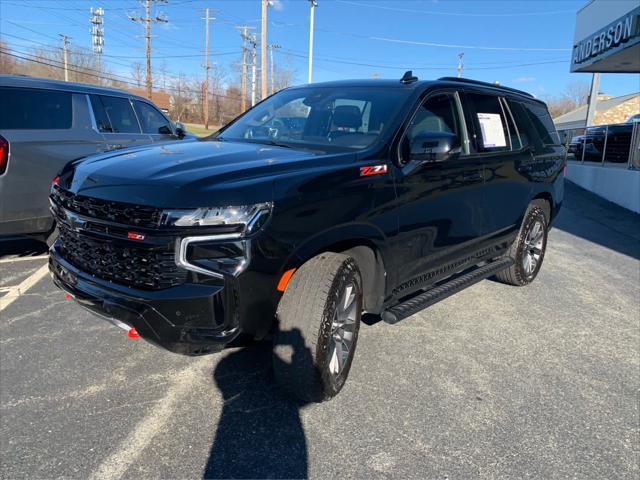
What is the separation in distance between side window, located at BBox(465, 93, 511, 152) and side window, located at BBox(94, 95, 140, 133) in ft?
14.2

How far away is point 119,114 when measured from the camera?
6238 millimetres

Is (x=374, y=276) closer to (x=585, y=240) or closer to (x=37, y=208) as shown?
(x=37, y=208)

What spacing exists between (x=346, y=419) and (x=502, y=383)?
3.82 ft

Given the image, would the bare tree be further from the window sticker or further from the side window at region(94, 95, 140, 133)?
the window sticker

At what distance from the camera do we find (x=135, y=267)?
2428 mm

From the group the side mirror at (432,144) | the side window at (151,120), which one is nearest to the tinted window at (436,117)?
the side mirror at (432,144)

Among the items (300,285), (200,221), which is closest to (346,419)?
(300,285)

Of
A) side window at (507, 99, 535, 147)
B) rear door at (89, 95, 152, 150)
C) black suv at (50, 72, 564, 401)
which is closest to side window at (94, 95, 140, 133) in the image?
rear door at (89, 95, 152, 150)

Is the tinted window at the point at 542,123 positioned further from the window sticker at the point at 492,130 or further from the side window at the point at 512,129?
the window sticker at the point at 492,130

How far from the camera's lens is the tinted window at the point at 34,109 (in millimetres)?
4887

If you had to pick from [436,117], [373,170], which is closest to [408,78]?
[436,117]

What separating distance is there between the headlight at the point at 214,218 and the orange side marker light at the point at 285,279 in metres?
0.35

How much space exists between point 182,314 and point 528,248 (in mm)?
4125

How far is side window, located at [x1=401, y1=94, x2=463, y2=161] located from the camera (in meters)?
3.25
